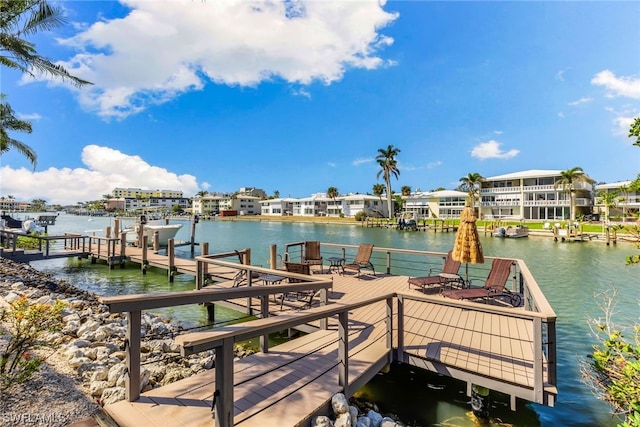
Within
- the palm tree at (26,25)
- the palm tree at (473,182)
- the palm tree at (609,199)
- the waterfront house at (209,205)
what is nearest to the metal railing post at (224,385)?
the palm tree at (609,199)

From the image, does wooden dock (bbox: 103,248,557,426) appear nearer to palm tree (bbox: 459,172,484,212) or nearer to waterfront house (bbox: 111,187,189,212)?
palm tree (bbox: 459,172,484,212)

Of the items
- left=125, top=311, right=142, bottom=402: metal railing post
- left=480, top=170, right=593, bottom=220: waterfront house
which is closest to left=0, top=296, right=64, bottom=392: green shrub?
left=125, top=311, right=142, bottom=402: metal railing post

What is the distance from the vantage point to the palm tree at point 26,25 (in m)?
9.02

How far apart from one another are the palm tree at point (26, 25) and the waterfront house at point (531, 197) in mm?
54887

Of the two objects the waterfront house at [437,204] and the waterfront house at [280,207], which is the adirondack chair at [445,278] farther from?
the waterfront house at [280,207]

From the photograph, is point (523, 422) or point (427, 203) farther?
point (427, 203)

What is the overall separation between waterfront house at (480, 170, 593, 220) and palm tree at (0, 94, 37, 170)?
189 ft

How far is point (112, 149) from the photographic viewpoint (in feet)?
119

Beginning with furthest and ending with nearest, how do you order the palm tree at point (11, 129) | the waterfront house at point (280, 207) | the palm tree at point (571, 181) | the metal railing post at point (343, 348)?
1. the waterfront house at point (280, 207)
2. the palm tree at point (571, 181)
3. the palm tree at point (11, 129)
4. the metal railing post at point (343, 348)

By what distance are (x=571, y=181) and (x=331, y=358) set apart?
168 feet

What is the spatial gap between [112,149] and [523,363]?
44.2 m

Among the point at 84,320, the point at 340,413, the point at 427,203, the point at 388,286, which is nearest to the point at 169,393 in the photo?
the point at 340,413

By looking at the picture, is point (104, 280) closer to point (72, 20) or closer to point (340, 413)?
point (72, 20)

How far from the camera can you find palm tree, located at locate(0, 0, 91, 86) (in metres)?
9.02
